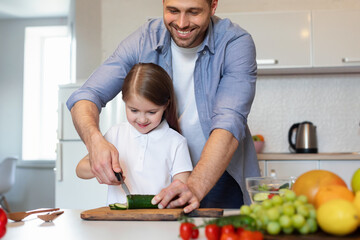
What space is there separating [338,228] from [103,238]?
42 cm

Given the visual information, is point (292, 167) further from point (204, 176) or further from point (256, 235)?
point (256, 235)

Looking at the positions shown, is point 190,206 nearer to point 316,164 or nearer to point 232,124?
point 232,124

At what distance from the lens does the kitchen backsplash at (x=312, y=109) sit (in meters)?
3.62

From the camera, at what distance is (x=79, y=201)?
356cm

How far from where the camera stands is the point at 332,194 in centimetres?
73

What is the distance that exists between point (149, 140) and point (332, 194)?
100 centimetres

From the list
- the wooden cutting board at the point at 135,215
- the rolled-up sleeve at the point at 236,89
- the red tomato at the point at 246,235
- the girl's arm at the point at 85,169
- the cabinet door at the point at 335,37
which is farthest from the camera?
the cabinet door at the point at 335,37

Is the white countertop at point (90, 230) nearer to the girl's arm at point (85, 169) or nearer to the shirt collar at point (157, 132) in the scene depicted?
the girl's arm at point (85, 169)

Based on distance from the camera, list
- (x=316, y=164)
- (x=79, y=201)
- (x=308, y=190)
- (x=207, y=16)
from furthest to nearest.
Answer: (x=79, y=201), (x=316, y=164), (x=207, y=16), (x=308, y=190)

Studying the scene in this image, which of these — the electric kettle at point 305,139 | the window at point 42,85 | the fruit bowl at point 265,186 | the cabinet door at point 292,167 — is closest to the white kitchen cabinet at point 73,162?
the cabinet door at point 292,167

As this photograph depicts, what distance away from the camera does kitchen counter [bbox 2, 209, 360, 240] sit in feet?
2.89

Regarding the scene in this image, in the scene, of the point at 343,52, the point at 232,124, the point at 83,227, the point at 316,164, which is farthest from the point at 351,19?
the point at 83,227

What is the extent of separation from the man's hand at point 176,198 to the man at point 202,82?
224 millimetres

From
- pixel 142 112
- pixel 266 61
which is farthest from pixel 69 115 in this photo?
pixel 142 112
